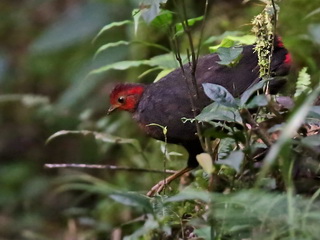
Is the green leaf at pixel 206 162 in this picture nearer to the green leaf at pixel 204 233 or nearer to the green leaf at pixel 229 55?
the green leaf at pixel 204 233

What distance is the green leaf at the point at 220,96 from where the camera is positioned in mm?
2387

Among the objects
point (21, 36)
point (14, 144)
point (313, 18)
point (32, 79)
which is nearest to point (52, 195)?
point (14, 144)

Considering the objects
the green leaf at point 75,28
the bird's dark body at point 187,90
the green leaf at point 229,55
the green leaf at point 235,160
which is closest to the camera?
the green leaf at point 235,160

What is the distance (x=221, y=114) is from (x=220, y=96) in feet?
0.26

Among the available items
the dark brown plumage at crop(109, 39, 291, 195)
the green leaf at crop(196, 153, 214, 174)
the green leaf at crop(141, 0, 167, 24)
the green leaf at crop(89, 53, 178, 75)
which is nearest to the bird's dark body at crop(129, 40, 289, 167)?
the dark brown plumage at crop(109, 39, 291, 195)

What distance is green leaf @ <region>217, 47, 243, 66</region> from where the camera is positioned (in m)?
2.72

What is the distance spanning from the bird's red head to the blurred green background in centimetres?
36

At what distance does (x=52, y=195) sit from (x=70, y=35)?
1.41 metres

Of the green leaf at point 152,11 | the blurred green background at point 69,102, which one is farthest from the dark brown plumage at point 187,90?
the green leaf at point 152,11

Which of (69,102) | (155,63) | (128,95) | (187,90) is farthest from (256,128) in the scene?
(69,102)

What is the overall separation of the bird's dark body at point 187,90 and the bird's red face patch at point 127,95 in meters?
0.24

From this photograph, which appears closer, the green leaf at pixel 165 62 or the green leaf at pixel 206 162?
the green leaf at pixel 206 162

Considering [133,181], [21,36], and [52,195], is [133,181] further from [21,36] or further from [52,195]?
[21,36]

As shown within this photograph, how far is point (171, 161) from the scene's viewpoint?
13.2ft
